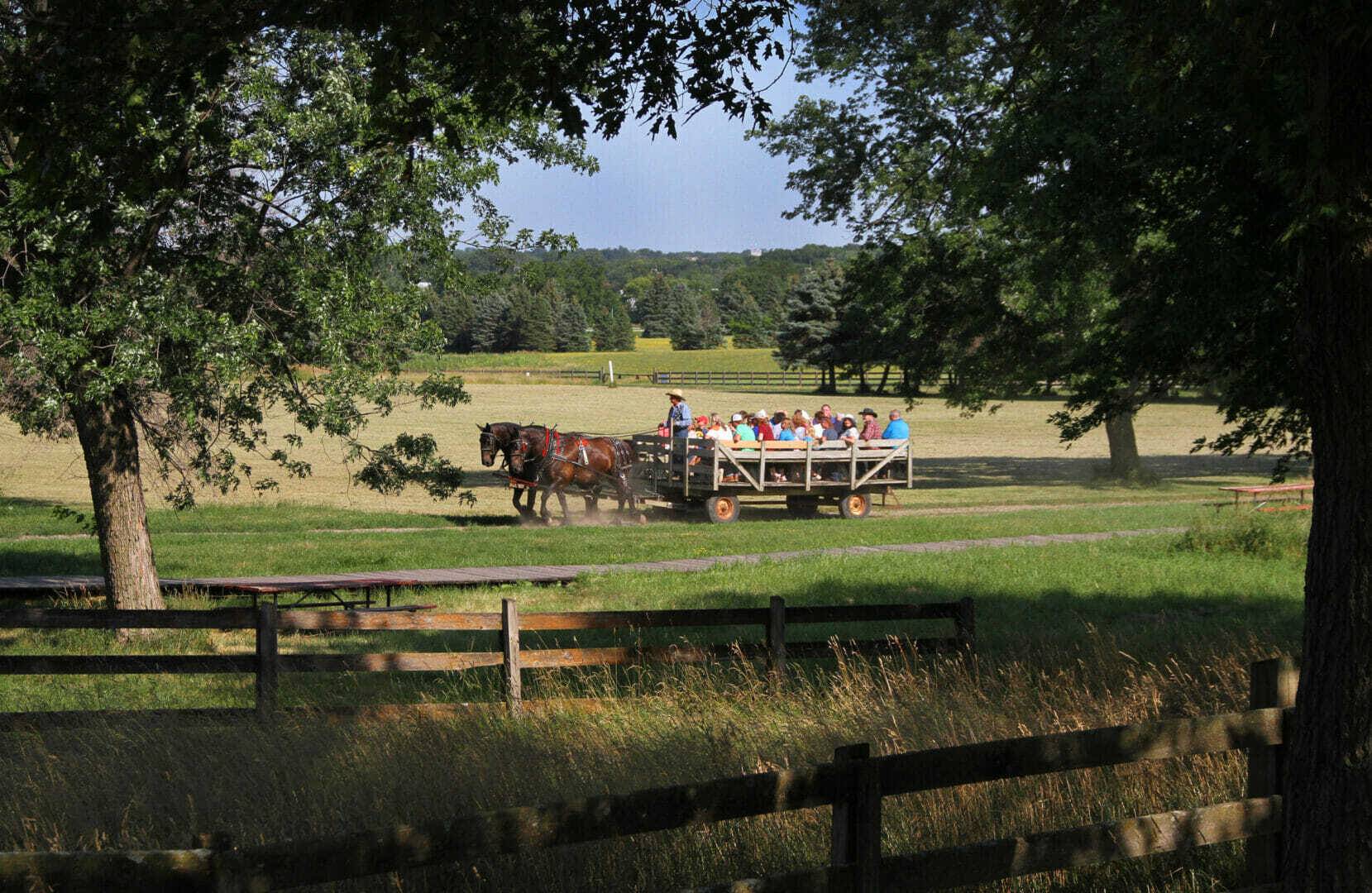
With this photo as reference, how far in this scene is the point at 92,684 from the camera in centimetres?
1104

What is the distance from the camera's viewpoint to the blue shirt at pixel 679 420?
2675 centimetres

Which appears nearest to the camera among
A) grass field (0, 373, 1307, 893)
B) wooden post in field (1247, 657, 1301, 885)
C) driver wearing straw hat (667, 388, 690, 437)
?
wooden post in field (1247, 657, 1301, 885)

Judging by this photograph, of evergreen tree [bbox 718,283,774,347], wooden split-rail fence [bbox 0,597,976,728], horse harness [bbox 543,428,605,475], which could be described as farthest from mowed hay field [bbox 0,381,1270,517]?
evergreen tree [bbox 718,283,774,347]

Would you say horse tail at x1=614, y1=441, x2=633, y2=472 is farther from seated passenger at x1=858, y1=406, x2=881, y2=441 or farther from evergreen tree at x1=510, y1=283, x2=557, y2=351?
evergreen tree at x1=510, y1=283, x2=557, y2=351

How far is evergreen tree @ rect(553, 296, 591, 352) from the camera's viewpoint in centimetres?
13488

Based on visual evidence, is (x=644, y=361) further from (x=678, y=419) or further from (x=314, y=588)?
(x=314, y=588)

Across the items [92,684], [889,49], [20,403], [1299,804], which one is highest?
[889,49]

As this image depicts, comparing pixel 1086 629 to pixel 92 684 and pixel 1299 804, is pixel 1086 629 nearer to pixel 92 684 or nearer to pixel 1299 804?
pixel 1299 804

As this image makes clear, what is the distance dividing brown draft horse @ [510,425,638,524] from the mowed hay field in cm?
182

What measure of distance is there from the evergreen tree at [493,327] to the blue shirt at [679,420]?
101 m

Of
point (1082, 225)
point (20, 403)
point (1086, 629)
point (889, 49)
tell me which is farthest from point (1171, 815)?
point (889, 49)

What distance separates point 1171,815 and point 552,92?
14.8ft

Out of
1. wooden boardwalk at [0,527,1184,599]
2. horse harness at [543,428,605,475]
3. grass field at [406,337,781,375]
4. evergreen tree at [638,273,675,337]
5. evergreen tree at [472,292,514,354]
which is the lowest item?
wooden boardwalk at [0,527,1184,599]

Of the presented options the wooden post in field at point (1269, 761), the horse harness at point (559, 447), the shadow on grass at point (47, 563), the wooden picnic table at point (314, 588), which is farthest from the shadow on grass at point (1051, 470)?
the wooden post in field at point (1269, 761)
